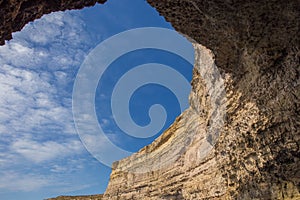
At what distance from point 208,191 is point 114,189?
20.0 meters

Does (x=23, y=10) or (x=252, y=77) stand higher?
(x=252, y=77)

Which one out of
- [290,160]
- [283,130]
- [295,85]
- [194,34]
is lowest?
[290,160]

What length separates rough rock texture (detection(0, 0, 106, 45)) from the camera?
156 inches

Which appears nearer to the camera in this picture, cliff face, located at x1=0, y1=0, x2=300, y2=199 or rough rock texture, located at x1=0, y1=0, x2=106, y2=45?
rough rock texture, located at x1=0, y1=0, x2=106, y2=45

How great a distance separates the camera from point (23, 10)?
433cm

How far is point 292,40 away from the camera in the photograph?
21.8ft

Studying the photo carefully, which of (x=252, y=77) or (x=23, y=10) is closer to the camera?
(x=23, y=10)

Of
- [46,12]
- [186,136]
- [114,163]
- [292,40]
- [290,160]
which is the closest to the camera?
[46,12]

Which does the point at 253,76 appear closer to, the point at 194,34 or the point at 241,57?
the point at 241,57

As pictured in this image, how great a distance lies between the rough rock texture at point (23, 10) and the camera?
3.96m

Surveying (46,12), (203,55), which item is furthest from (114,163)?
(46,12)

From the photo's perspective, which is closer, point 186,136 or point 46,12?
point 46,12

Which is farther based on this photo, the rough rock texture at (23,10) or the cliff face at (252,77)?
the cliff face at (252,77)

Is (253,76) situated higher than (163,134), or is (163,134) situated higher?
(163,134)
